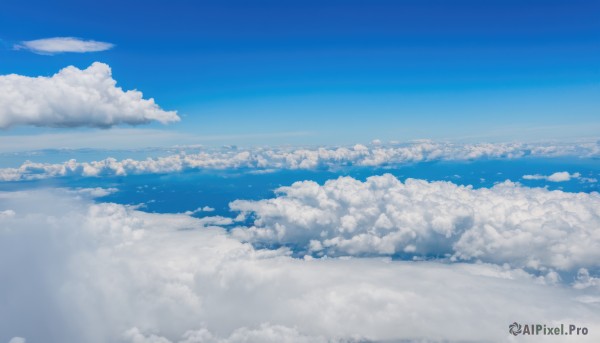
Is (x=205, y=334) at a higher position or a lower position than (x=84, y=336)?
lower

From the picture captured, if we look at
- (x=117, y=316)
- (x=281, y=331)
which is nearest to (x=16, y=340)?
(x=117, y=316)

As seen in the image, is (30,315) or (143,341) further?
(143,341)

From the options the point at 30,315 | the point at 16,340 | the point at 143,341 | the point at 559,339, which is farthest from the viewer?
the point at 143,341

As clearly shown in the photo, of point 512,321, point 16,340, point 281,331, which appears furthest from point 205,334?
point 512,321

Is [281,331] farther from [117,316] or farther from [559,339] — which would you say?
[559,339]

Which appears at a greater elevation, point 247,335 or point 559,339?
point 559,339

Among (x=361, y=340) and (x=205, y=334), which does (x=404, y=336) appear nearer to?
(x=361, y=340)

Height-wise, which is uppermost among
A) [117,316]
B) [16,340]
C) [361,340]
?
[16,340]

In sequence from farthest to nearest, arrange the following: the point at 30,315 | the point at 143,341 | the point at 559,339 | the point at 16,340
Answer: the point at 143,341 → the point at 30,315 → the point at 559,339 → the point at 16,340

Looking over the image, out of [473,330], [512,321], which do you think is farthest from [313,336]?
[512,321]
